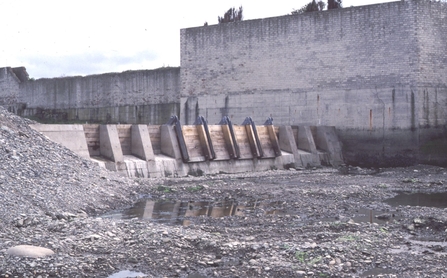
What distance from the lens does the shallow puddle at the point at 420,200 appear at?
10.8 m

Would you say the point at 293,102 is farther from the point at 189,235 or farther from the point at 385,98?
the point at 189,235

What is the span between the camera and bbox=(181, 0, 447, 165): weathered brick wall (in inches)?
840

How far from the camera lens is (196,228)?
309 inches

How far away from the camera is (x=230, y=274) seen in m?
5.56

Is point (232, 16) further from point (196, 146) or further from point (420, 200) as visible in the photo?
point (420, 200)

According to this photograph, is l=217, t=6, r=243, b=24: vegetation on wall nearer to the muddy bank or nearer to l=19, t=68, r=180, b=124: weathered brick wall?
l=19, t=68, r=180, b=124: weathered brick wall

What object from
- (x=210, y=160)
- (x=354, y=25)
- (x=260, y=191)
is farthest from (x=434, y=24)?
(x=260, y=191)

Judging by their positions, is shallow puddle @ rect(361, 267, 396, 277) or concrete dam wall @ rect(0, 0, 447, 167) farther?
concrete dam wall @ rect(0, 0, 447, 167)

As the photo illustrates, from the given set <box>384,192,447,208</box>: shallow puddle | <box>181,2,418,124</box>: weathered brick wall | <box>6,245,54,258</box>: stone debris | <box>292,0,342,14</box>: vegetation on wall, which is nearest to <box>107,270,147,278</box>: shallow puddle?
<box>6,245,54,258</box>: stone debris

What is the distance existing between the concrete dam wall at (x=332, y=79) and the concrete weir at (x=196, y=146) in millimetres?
1505

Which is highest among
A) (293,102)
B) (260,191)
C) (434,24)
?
(434,24)

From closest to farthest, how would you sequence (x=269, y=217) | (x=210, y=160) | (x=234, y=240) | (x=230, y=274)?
(x=230, y=274)
(x=234, y=240)
(x=269, y=217)
(x=210, y=160)

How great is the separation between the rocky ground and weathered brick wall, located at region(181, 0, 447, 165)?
8455 millimetres

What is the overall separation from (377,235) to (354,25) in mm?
16522
